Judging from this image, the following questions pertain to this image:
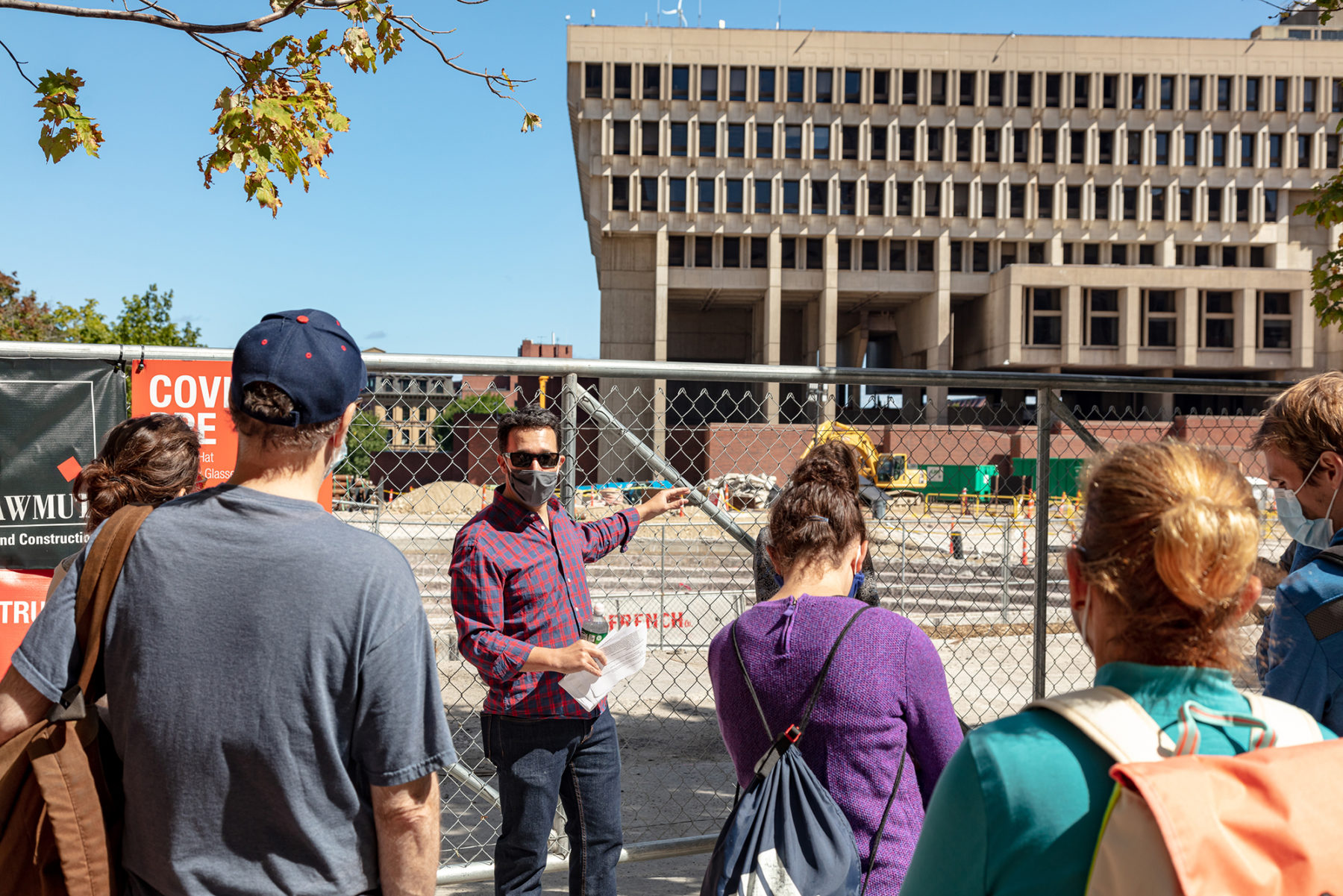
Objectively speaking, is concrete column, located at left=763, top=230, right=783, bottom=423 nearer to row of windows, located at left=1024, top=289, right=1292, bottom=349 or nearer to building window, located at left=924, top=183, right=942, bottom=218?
building window, located at left=924, top=183, right=942, bottom=218

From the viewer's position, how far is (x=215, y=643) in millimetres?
1715

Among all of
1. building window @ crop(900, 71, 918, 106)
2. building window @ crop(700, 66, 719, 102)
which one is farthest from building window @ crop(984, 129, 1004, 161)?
building window @ crop(700, 66, 719, 102)

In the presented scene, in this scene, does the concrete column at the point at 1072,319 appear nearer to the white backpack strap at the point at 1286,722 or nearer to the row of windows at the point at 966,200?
the row of windows at the point at 966,200

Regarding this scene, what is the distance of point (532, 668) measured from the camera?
9.89ft

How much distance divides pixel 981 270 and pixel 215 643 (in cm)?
5754

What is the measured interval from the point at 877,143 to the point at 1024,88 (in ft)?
30.3

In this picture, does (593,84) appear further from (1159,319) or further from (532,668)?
(532,668)

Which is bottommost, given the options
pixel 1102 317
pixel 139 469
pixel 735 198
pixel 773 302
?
pixel 139 469

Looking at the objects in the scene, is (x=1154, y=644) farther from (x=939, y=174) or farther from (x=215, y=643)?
(x=939, y=174)

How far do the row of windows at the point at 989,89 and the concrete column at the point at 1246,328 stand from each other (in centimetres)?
1185

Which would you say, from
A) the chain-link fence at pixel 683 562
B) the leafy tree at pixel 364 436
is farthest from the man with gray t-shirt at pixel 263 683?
the chain-link fence at pixel 683 562

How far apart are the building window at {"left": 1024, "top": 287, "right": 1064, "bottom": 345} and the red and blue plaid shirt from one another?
5367 centimetres

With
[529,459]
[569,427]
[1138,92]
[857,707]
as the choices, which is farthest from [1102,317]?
[857,707]

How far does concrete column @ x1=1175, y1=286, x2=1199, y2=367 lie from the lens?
51.3 meters
